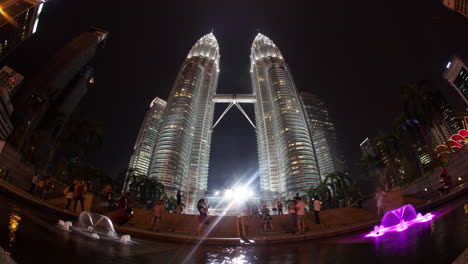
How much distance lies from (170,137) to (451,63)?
435ft

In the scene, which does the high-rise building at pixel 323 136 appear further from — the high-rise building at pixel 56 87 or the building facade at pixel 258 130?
the high-rise building at pixel 56 87

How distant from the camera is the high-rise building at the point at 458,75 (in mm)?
90744

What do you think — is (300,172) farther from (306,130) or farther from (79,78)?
(79,78)

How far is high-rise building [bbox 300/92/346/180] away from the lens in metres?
154

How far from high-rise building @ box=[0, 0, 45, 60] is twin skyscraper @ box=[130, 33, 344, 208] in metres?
64.2

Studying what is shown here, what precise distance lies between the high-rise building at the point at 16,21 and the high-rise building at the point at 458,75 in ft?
539

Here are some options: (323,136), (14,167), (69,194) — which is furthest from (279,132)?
(69,194)

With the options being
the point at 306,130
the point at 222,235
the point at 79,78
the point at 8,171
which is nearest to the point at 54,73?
the point at 79,78

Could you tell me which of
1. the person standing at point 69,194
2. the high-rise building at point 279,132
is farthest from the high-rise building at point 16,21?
the high-rise building at point 279,132

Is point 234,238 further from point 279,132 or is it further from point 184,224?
point 279,132

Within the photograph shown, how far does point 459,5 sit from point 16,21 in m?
132

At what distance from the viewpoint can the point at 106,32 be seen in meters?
121

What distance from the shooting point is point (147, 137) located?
176 metres

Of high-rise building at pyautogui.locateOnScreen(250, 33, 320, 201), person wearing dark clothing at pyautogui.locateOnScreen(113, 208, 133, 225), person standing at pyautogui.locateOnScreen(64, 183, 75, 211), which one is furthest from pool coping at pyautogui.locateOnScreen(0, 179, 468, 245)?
high-rise building at pyautogui.locateOnScreen(250, 33, 320, 201)
